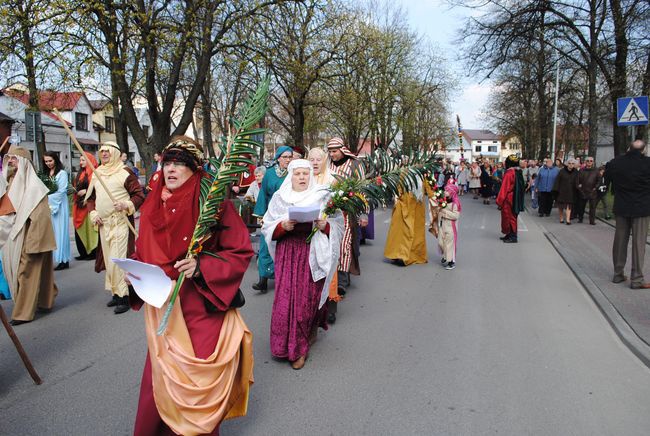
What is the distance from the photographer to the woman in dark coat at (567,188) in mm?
15758

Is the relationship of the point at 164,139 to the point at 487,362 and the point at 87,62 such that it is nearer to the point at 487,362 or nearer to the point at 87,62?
the point at 87,62

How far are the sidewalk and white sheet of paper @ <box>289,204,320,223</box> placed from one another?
3257 mm

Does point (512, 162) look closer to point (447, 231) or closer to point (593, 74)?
point (447, 231)

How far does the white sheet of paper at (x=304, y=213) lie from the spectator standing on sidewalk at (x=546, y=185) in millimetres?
14988

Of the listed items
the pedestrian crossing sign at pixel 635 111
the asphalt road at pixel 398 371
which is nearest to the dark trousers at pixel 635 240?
the asphalt road at pixel 398 371

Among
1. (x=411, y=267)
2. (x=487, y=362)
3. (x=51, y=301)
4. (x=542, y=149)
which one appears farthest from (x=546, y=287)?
(x=542, y=149)

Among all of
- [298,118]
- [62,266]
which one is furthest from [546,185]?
[62,266]

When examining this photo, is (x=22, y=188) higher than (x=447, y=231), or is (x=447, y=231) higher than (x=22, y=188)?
(x=22, y=188)

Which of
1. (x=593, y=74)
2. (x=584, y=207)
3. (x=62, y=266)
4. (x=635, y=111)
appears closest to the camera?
(x=62, y=266)

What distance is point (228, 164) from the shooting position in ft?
9.97

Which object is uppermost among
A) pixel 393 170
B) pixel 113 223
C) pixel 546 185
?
pixel 393 170

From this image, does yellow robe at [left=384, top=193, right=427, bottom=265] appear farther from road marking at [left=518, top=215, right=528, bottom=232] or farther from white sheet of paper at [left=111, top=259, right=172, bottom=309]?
white sheet of paper at [left=111, top=259, right=172, bottom=309]

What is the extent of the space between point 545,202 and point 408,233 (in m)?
10.9

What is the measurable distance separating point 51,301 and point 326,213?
12.3ft
